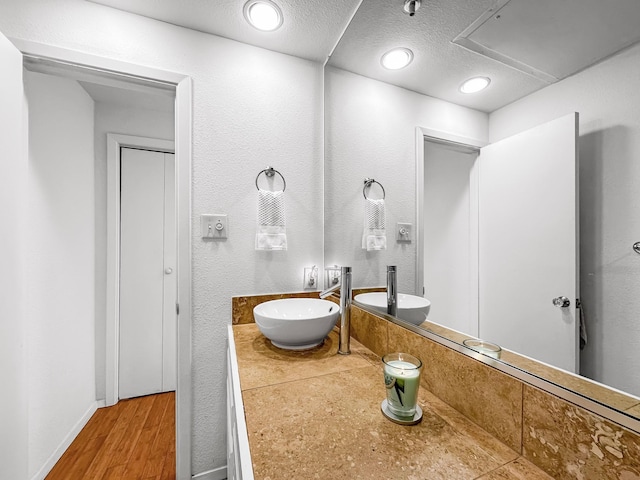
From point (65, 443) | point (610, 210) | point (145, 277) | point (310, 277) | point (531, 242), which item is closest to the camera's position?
point (610, 210)

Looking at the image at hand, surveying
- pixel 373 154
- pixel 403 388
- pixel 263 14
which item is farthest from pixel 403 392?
pixel 263 14

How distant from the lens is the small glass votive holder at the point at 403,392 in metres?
0.56

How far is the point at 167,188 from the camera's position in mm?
2211

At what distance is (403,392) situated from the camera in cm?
57

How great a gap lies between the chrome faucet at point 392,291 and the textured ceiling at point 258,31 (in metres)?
1.15

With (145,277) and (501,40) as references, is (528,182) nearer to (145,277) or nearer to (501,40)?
(501,40)

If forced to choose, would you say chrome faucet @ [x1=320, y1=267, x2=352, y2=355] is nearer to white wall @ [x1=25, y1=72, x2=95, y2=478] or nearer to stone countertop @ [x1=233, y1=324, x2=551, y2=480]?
stone countertop @ [x1=233, y1=324, x2=551, y2=480]

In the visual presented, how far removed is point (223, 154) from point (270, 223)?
0.41m

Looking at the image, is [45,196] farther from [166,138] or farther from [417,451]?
[417,451]

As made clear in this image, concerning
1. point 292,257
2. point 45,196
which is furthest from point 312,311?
point 45,196

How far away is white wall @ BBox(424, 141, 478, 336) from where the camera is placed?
0.64 metres

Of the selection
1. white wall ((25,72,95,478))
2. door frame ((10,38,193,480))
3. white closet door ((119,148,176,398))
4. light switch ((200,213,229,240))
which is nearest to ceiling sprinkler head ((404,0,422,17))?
door frame ((10,38,193,480))

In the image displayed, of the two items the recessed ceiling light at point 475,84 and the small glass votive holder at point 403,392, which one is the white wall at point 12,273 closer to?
the small glass votive holder at point 403,392

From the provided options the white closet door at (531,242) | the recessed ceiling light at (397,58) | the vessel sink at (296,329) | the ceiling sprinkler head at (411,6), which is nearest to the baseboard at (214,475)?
the vessel sink at (296,329)
